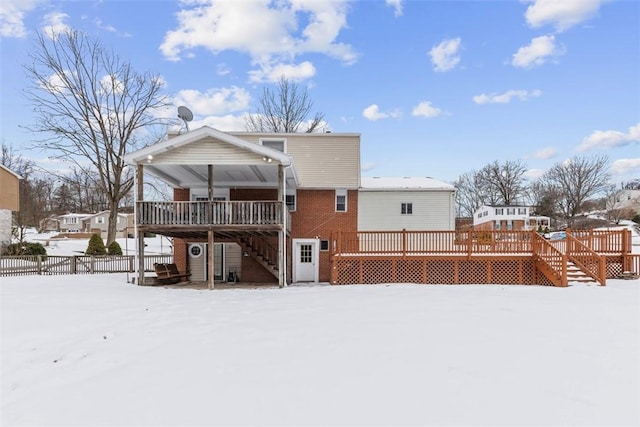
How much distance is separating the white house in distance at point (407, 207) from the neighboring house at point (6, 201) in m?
Result: 26.7

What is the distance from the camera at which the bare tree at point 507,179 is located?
185 feet

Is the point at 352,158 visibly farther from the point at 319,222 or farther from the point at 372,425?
the point at 372,425

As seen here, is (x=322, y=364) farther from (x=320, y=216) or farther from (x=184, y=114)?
(x=184, y=114)

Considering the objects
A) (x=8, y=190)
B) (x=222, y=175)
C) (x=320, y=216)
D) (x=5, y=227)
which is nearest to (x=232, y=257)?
(x=222, y=175)

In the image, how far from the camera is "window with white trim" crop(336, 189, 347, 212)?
55.3 feet

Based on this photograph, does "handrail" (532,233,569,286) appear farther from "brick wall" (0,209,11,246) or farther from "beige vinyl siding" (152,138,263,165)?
"brick wall" (0,209,11,246)

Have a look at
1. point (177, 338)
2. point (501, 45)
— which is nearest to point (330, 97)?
point (501, 45)

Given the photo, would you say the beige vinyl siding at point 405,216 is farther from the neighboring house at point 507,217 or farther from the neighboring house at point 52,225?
the neighboring house at point 52,225

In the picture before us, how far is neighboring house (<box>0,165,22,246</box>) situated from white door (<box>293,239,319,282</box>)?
23443 mm

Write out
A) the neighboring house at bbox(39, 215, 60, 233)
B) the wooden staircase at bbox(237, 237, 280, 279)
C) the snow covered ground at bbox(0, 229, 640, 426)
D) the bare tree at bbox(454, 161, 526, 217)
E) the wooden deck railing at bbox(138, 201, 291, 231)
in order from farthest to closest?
the bare tree at bbox(454, 161, 526, 217), the neighboring house at bbox(39, 215, 60, 233), the wooden staircase at bbox(237, 237, 280, 279), the wooden deck railing at bbox(138, 201, 291, 231), the snow covered ground at bbox(0, 229, 640, 426)

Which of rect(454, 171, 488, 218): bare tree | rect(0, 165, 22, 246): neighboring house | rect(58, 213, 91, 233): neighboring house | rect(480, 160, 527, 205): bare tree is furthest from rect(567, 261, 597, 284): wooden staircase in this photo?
rect(58, 213, 91, 233): neighboring house

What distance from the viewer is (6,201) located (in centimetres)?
2705

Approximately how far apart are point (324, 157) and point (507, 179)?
50669 mm

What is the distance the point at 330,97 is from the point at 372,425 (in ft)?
90.3
